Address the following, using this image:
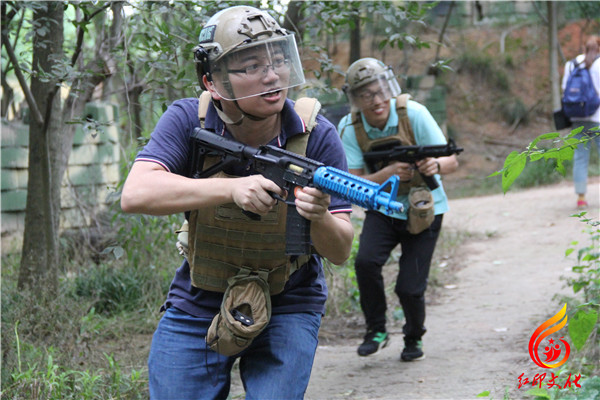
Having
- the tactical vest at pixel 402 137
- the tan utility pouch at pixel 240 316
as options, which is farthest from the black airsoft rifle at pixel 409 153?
the tan utility pouch at pixel 240 316

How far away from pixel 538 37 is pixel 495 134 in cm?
391

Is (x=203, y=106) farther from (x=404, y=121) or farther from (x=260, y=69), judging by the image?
(x=404, y=121)

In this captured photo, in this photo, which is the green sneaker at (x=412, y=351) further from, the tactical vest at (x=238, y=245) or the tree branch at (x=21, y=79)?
the tree branch at (x=21, y=79)

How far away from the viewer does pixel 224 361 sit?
270 centimetres

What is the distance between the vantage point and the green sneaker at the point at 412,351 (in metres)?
5.14

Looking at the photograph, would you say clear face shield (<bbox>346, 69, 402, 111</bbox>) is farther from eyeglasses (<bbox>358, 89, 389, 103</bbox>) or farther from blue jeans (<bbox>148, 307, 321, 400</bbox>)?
blue jeans (<bbox>148, 307, 321, 400</bbox>)

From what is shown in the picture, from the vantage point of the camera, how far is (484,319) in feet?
20.2

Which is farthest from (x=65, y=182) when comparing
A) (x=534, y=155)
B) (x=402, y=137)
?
(x=534, y=155)

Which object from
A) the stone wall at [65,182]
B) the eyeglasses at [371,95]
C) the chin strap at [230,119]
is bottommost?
Result: the stone wall at [65,182]

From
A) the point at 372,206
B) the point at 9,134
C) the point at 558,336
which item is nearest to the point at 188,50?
the point at 372,206

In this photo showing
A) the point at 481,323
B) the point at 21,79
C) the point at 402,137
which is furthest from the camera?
the point at 481,323

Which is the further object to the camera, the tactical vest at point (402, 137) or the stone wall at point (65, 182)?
the stone wall at point (65, 182)

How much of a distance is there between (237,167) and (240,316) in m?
0.53

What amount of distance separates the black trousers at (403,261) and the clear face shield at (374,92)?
73 cm
